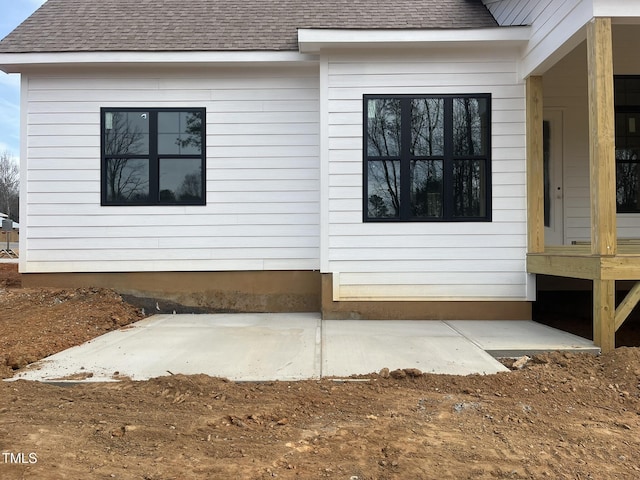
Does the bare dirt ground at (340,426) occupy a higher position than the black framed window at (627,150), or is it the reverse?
the black framed window at (627,150)

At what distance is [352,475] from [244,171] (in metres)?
5.30

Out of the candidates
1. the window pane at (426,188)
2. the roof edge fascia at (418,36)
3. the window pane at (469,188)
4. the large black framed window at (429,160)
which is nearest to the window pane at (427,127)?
the large black framed window at (429,160)

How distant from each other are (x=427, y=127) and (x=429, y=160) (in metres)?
0.48

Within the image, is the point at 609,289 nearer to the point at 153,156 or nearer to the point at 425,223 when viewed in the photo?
the point at 425,223

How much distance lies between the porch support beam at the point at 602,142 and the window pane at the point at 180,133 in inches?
209

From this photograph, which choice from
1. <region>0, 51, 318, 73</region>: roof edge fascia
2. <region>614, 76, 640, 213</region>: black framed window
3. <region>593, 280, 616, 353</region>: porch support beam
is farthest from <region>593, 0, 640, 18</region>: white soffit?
<region>0, 51, 318, 73</region>: roof edge fascia

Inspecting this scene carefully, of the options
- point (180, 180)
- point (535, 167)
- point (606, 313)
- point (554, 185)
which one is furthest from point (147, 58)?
point (606, 313)

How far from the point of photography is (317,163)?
270 inches

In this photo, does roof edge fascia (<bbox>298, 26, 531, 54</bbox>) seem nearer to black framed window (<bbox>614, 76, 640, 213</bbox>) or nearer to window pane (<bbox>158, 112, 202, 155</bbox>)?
window pane (<bbox>158, 112, 202, 155</bbox>)

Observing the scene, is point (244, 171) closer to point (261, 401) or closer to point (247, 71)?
point (247, 71)

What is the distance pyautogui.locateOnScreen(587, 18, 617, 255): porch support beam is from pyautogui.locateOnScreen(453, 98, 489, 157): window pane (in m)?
1.76

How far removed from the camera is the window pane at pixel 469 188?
6.21 meters

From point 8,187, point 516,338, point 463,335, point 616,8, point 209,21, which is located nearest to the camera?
point 616,8

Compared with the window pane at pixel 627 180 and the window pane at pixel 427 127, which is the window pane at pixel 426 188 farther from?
the window pane at pixel 627 180
